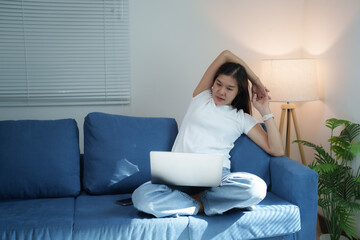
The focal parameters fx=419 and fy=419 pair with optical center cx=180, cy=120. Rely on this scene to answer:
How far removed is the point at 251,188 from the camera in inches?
82.8

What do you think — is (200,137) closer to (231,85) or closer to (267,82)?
(231,85)

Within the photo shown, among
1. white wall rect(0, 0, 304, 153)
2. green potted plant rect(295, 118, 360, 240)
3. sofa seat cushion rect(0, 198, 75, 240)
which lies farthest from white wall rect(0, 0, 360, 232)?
sofa seat cushion rect(0, 198, 75, 240)

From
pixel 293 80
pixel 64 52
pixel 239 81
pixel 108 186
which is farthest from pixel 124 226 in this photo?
pixel 293 80

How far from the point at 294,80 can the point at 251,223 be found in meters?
1.28

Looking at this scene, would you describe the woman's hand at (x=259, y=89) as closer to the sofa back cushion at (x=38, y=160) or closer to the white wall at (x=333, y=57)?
the white wall at (x=333, y=57)

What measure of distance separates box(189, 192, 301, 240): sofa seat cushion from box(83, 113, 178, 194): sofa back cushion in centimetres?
57

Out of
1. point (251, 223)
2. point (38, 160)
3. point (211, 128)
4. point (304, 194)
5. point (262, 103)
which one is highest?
point (262, 103)

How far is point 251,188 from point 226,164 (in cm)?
39

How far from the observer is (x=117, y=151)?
2502 mm

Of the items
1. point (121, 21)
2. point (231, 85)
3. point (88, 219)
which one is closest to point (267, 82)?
point (231, 85)

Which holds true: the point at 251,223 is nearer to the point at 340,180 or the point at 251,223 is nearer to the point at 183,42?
the point at 340,180

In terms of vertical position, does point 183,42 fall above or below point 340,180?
above

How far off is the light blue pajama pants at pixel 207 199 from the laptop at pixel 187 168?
0.09m

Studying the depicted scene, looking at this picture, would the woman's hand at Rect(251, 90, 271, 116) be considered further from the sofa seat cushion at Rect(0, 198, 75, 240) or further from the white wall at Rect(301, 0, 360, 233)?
the sofa seat cushion at Rect(0, 198, 75, 240)
